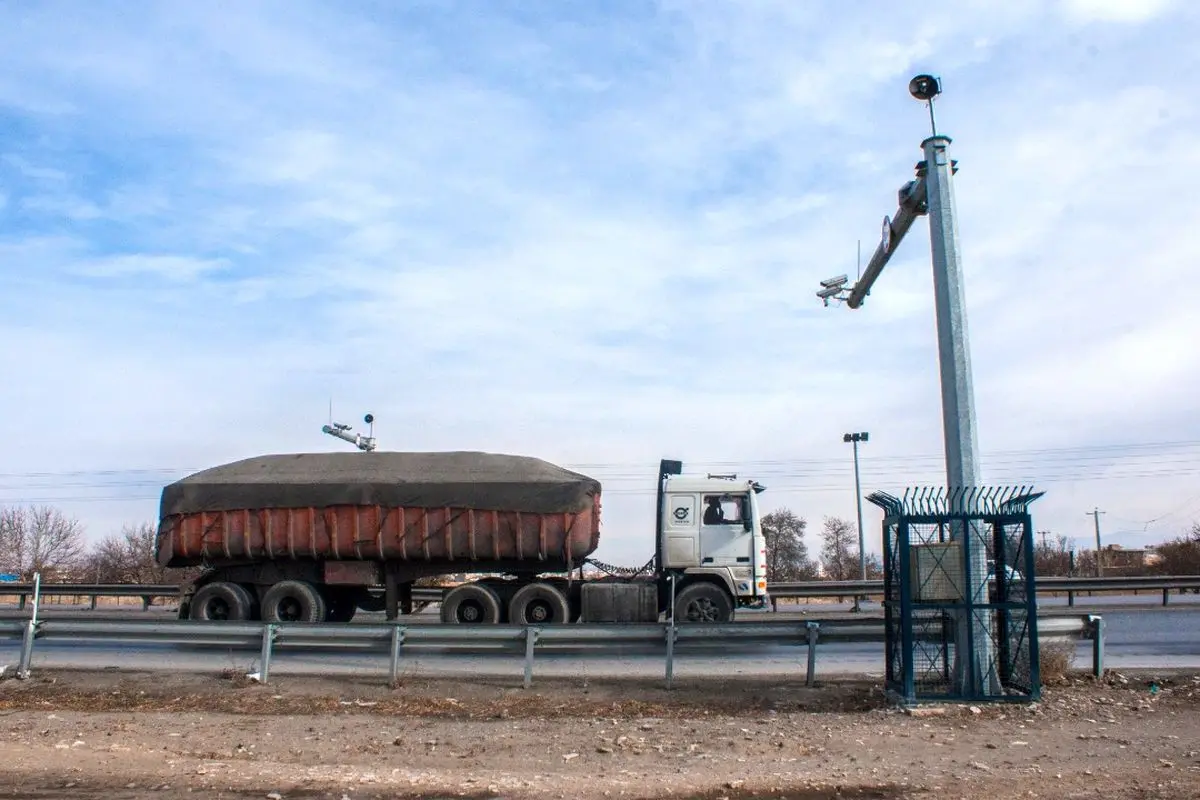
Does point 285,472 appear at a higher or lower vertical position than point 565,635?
higher

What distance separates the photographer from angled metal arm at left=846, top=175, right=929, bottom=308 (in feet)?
37.9

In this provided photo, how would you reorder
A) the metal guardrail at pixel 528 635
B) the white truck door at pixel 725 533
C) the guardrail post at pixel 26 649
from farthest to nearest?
the white truck door at pixel 725 533 → the guardrail post at pixel 26 649 → the metal guardrail at pixel 528 635

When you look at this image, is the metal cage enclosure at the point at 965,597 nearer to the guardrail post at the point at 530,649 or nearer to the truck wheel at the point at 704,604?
the guardrail post at the point at 530,649

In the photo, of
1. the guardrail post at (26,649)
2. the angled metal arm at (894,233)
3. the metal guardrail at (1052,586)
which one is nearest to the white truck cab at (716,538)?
the angled metal arm at (894,233)

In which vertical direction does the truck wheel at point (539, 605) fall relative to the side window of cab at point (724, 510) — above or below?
below

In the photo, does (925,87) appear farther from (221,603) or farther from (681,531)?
(221,603)

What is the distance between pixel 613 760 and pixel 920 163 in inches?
300

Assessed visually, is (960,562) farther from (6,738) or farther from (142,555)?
(142,555)

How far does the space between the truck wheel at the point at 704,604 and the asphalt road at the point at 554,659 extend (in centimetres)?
137

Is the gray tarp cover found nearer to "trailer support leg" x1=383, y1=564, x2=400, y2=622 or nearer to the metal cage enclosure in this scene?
"trailer support leg" x1=383, y1=564, x2=400, y2=622

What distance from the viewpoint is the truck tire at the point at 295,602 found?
18344 mm

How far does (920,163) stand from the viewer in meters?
11.6

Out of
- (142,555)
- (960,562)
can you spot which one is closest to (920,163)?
(960,562)

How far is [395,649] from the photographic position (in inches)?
462
